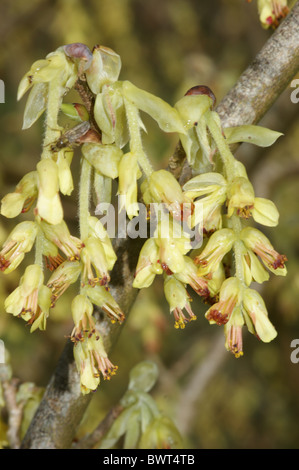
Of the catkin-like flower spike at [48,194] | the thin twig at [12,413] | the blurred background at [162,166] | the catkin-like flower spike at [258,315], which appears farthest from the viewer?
the blurred background at [162,166]

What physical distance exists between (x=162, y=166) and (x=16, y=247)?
1691 millimetres

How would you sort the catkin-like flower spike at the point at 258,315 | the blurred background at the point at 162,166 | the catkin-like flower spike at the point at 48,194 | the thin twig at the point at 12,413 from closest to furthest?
the catkin-like flower spike at the point at 48,194 < the catkin-like flower spike at the point at 258,315 < the thin twig at the point at 12,413 < the blurred background at the point at 162,166

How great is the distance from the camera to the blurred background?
7.88 feet

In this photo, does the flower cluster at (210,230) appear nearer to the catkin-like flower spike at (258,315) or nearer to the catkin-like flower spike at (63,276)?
the catkin-like flower spike at (258,315)

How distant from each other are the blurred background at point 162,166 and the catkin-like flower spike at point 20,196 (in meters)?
0.78

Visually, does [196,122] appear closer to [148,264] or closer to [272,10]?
[148,264]

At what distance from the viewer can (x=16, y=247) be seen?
911mm

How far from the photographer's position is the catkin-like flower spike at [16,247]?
2.97ft

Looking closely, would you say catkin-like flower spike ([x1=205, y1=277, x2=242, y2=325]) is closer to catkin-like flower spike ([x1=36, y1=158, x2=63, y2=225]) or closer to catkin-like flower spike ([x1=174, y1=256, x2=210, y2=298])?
catkin-like flower spike ([x1=174, y1=256, x2=210, y2=298])

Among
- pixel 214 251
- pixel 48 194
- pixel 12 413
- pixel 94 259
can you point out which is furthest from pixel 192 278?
pixel 12 413

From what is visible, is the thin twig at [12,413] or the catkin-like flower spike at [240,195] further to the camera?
the thin twig at [12,413]

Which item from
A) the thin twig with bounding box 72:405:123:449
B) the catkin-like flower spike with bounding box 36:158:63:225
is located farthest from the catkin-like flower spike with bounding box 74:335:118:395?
the thin twig with bounding box 72:405:123:449

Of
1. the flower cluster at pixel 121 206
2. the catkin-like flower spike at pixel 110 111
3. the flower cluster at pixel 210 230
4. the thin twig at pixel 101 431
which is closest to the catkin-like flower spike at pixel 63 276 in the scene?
the flower cluster at pixel 121 206

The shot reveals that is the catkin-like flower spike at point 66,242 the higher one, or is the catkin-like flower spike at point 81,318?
the catkin-like flower spike at point 66,242
